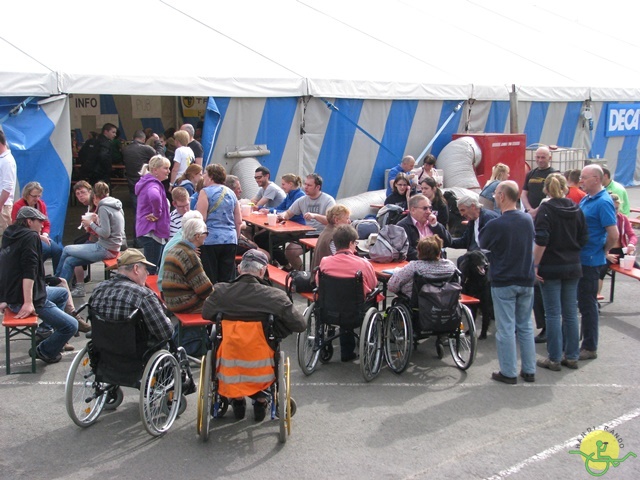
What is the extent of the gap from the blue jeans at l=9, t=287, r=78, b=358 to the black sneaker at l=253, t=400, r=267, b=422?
73.7 inches

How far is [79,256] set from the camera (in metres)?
8.04

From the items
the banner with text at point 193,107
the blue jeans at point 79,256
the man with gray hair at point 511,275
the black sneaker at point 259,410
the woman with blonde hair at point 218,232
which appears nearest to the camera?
the black sneaker at point 259,410

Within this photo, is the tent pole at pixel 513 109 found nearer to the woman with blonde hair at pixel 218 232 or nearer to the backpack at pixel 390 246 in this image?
the backpack at pixel 390 246

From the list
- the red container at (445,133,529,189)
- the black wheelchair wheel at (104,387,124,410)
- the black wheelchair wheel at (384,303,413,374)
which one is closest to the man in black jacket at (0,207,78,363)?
the black wheelchair wheel at (104,387,124,410)

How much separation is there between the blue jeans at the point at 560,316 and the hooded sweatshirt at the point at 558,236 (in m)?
0.12

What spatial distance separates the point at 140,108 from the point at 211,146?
599 centimetres

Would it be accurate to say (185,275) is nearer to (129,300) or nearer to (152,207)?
(129,300)

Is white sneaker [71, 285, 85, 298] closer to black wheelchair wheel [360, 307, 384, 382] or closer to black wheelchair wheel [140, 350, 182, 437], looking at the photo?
black wheelchair wheel [140, 350, 182, 437]

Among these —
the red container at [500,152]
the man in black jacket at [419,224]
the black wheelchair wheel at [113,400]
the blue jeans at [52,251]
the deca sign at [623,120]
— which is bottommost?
the black wheelchair wheel at [113,400]

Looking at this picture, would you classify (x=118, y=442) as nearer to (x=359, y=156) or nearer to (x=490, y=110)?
(x=359, y=156)

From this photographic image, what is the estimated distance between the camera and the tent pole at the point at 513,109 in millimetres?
14664

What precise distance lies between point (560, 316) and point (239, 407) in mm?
2735

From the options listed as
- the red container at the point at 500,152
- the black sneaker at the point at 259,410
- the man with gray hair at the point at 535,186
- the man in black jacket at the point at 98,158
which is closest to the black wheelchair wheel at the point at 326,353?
the black sneaker at the point at 259,410

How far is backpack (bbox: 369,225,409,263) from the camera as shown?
713 cm
